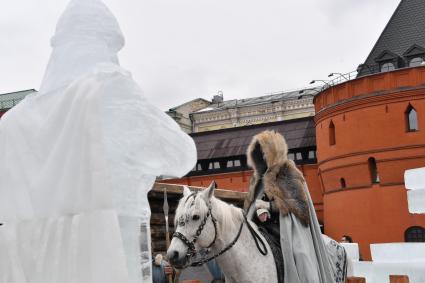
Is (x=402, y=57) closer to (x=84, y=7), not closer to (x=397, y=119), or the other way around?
(x=397, y=119)

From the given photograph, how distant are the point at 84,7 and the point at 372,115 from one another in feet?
92.4

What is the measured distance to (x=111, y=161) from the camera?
6.86 feet

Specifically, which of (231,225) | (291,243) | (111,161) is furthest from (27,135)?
(291,243)

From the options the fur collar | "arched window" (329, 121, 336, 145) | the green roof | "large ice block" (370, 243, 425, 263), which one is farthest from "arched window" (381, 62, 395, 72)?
the fur collar

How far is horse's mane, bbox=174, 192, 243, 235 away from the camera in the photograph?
4801mm

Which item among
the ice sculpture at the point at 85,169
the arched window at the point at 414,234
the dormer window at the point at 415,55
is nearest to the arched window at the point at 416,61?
the dormer window at the point at 415,55

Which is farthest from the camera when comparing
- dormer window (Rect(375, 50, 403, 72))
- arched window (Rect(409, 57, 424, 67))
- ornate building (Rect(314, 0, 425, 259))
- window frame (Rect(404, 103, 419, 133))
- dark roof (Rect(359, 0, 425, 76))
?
dark roof (Rect(359, 0, 425, 76))

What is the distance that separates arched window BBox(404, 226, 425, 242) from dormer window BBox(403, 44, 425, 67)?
Answer: 28.0ft

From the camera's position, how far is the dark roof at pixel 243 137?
113 feet

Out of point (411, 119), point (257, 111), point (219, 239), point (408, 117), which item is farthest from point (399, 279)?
point (257, 111)

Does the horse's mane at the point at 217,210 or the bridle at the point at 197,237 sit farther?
the horse's mane at the point at 217,210

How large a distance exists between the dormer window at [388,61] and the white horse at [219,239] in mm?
27587

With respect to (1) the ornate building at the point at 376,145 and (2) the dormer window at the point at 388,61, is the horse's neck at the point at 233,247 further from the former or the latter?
(2) the dormer window at the point at 388,61

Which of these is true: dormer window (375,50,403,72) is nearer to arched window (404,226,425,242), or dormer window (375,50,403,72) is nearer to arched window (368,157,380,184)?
arched window (368,157,380,184)
